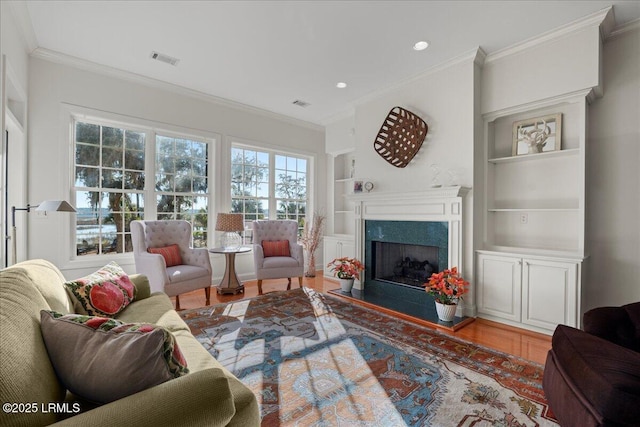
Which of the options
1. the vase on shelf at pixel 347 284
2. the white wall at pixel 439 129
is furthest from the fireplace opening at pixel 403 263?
the white wall at pixel 439 129

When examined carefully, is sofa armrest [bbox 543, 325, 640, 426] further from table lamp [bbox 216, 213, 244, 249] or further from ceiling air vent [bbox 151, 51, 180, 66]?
ceiling air vent [bbox 151, 51, 180, 66]

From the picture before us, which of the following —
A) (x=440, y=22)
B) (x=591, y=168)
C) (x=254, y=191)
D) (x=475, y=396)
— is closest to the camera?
(x=475, y=396)

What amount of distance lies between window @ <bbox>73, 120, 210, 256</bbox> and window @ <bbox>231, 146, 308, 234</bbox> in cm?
55

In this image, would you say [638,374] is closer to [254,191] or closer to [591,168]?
[591,168]

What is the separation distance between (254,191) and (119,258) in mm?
2224

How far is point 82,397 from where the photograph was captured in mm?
987

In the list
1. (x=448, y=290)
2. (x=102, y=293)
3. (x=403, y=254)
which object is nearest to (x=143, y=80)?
(x=102, y=293)

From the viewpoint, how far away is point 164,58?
3.47m

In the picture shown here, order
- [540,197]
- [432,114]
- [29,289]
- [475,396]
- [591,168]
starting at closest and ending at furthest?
1. [29,289]
2. [475,396]
3. [591,168]
4. [540,197]
5. [432,114]

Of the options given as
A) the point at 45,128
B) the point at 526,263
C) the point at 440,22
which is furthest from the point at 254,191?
the point at 526,263

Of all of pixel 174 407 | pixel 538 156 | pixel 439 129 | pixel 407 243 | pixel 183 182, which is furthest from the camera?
pixel 183 182

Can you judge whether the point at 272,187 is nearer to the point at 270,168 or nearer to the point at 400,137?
the point at 270,168

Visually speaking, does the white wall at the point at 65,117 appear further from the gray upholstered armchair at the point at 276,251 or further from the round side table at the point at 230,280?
the gray upholstered armchair at the point at 276,251

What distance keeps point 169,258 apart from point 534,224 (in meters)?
4.21
